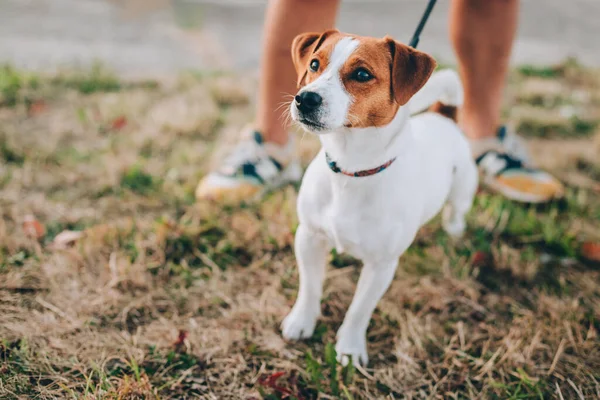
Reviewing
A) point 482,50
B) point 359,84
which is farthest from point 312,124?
point 482,50

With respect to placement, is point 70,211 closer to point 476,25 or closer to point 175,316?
point 175,316

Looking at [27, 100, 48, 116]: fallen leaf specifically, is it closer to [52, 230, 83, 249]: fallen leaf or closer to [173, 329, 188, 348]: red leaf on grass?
[52, 230, 83, 249]: fallen leaf

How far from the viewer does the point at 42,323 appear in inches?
76.3

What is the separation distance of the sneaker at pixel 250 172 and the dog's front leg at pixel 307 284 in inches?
33.9

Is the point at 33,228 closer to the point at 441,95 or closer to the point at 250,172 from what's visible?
the point at 250,172

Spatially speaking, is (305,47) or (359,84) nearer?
(359,84)

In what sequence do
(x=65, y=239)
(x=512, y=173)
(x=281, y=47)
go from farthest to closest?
1. (x=512, y=173)
2. (x=281, y=47)
3. (x=65, y=239)

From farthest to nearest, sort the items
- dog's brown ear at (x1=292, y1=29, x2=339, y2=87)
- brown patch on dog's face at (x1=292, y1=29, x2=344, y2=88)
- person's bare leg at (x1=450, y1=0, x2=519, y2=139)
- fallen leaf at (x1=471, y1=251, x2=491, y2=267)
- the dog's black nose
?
person's bare leg at (x1=450, y1=0, x2=519, y2=139) < fallen leaf at (x1=471, y1=251, x2=491, y2=267) < dog's brown ear at (x1=292, y1=29, x2=339, y2=87) < brown patch on dog's face at (x1=292, y1=29, x2=344, y2=88) < the dog's black nose

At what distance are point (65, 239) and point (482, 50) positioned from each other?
230 cm

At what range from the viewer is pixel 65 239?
93.3 inches

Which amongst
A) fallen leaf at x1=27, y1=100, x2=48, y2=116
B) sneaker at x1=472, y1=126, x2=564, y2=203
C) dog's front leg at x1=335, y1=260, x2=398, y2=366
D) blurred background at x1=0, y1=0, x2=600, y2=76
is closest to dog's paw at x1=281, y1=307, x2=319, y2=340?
dog's front leg at x1=335, y1=260, x2=398, y2=366

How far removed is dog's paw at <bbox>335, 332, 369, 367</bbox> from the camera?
1919 mm

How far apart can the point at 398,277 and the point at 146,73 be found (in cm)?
304

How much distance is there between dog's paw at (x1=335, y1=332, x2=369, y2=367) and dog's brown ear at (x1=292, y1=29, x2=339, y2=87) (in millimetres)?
955
